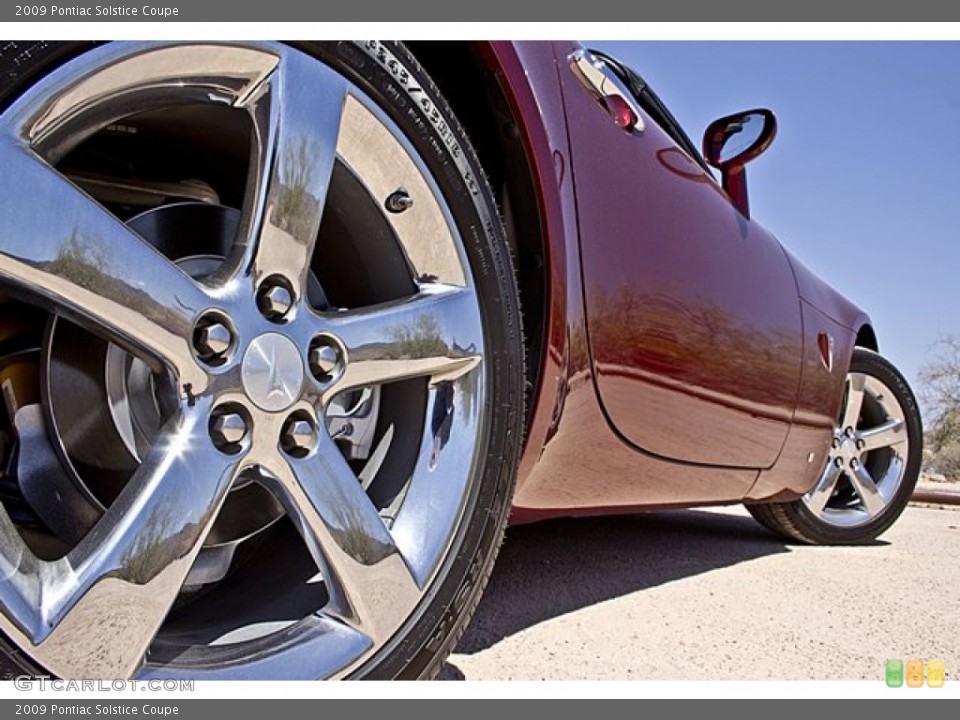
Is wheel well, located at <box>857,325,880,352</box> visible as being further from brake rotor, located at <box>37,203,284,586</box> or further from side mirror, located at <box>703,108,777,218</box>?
brake rotor, located at <box>37,203,284,586</box>

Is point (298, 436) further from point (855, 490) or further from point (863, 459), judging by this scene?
point (863, 459)

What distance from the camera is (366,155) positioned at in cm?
118

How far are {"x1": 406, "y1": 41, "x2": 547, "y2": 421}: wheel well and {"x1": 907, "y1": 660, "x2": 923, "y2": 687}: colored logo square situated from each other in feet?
2.34

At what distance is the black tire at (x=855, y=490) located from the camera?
9.96ft

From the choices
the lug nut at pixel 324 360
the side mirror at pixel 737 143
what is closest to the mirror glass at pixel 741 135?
the side mirror at pixel 737 143

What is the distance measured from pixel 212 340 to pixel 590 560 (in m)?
1.66

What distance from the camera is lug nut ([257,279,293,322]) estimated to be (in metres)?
1.04

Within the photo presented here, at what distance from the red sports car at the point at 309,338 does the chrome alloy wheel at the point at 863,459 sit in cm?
152

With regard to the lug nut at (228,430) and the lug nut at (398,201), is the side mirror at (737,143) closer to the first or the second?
the lug nut at (398,201)

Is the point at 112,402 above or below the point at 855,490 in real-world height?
above

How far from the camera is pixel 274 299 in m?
1.05

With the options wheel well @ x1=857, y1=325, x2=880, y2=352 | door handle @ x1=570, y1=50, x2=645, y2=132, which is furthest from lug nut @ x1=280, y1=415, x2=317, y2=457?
wheel well @ x1=857, y1=325, x2=880, y2=352

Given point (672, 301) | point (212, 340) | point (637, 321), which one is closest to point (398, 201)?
point (212, 340)
